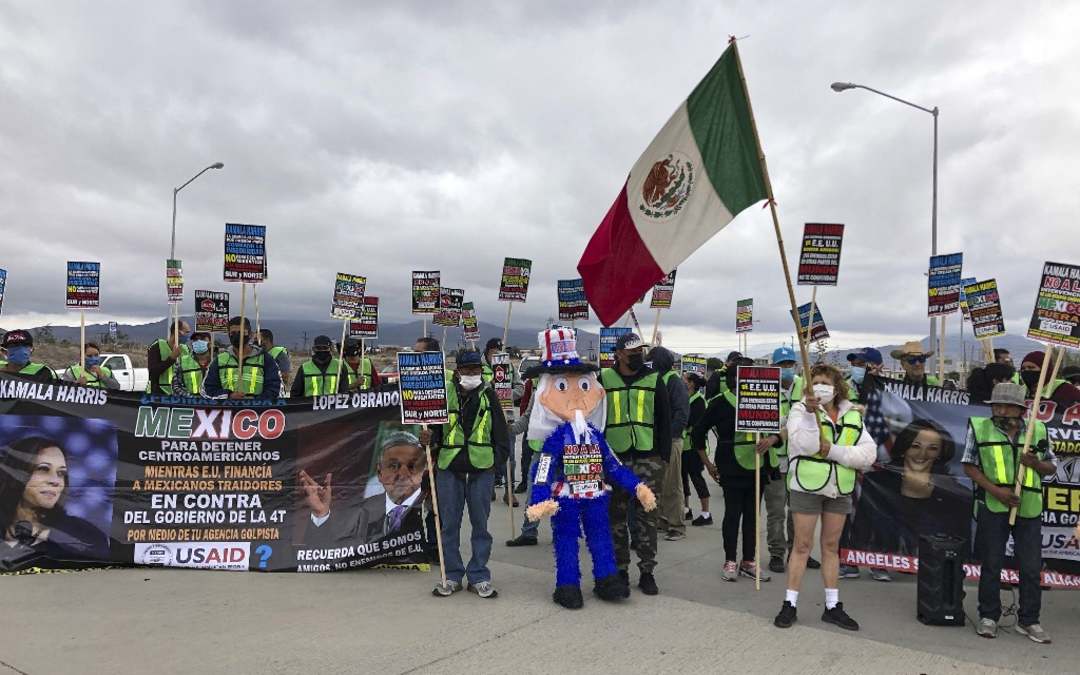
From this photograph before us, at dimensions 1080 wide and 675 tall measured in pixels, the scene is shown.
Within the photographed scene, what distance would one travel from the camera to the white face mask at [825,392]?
5305 mm

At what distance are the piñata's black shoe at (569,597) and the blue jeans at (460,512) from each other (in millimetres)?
630

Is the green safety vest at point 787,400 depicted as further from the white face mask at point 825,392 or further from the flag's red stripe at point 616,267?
the flag's red stripe at point 616,267

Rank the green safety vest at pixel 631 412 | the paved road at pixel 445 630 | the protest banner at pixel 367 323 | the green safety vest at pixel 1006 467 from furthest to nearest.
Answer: the protest banner at pixel 367 323 → the green safety vest at pixel 631 412 → the green safety vest at pixel 1006 467 → the paved road at pixel 445 630

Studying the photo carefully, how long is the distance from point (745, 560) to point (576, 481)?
76.1 inches

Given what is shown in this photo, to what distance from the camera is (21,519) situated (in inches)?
250

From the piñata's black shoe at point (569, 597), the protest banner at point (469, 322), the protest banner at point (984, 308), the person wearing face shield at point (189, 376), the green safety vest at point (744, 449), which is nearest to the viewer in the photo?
the piñata's black shoe at point (569, 597)

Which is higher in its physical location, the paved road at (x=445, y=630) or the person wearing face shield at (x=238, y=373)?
the person wearing face shield at (x=238, y=373)

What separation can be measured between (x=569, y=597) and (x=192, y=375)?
6318 millimetres

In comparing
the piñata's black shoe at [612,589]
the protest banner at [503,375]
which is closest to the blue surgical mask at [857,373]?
the piñata's black shoe at [612,589]

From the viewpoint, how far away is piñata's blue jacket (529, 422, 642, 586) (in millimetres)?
5680

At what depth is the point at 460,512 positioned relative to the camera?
607 centimetres

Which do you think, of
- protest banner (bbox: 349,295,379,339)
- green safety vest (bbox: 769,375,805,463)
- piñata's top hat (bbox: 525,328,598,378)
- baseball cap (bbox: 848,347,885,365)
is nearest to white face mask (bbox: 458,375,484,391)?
piñata's top hat (bbox: 525,328,598,378)

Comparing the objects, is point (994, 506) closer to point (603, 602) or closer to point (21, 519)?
point (603, 602)

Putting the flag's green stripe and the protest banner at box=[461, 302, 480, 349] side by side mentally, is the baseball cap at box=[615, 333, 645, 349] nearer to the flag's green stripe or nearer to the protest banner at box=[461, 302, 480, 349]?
the flag's green stripe
